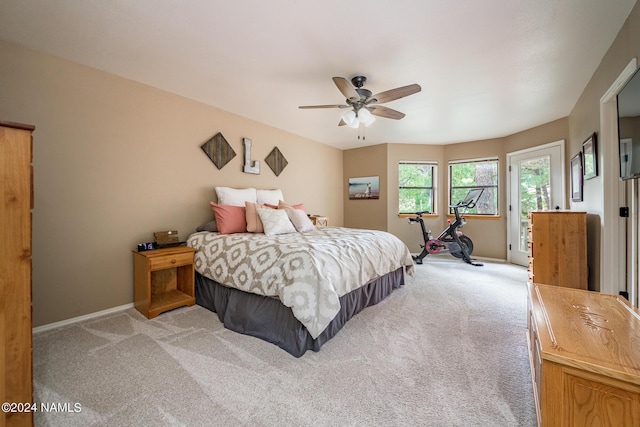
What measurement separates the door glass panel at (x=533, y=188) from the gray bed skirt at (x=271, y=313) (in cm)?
341

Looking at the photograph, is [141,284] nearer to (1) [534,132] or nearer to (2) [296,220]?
(2) [296,220]

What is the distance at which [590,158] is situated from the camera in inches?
106

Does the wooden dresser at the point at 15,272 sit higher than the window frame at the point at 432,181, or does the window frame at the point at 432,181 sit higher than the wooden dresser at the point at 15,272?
the window frame at the point at 432,181

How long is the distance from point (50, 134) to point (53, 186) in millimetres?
470

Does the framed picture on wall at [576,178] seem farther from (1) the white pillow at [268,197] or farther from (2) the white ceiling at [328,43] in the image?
(1) the white pillow at [268,197]

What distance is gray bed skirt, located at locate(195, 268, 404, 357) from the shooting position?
192cm

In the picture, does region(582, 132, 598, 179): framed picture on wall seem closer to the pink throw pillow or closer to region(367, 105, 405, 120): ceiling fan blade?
region(367, 105, 405, 120): ceiling fan blade

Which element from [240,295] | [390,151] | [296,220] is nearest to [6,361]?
[240,295]

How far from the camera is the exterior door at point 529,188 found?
4027 mm

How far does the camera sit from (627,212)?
2.07m

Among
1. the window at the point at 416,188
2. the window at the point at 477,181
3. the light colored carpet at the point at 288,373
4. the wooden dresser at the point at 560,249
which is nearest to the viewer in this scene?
the light colored carpet at the point at 288,373

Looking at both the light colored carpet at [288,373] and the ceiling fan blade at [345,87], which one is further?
the ceiling fan blade at [345,87]

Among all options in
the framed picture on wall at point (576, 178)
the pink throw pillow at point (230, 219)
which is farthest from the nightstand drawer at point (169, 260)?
the framed picture on wall at point (576, 178)

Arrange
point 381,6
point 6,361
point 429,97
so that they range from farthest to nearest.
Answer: point 429,97
point 381,6
point 6,361
